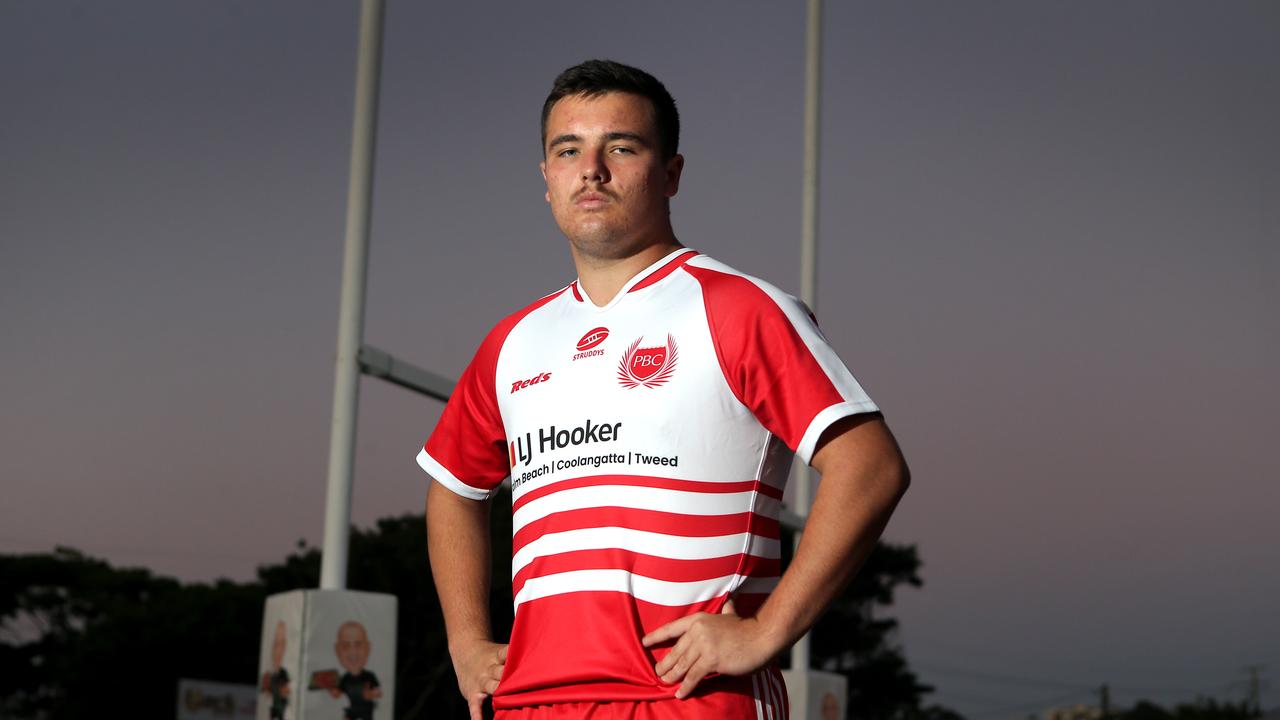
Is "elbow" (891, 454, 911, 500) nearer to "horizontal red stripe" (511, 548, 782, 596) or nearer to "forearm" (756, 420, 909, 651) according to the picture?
"forearm" (756, 420, 909, 651)

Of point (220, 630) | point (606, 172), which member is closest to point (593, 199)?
point (606, 172)

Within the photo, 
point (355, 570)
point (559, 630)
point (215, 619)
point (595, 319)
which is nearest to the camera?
point (559, 630)

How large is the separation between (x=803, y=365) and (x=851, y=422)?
0.10 metres

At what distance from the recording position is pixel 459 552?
2373 millimetres

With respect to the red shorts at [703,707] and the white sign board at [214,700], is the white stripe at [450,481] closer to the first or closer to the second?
the red shorts at [703,707]

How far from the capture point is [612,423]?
2.03 metres

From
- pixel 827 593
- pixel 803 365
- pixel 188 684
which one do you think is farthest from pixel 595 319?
pixel 188 684

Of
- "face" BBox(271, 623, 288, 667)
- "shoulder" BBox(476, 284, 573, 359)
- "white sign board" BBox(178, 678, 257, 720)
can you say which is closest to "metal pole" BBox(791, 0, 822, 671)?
"face" BBox(271, 623, 288, 667)

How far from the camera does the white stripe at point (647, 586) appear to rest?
1938 mm

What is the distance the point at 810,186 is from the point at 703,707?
359 inches

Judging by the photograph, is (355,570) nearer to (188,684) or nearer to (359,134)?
(188,684)

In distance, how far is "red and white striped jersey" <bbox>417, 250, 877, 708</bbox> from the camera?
76.6 inches

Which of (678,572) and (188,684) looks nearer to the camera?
(678,572)

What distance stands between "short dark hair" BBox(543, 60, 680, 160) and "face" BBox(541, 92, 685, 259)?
Result: 0.01m
